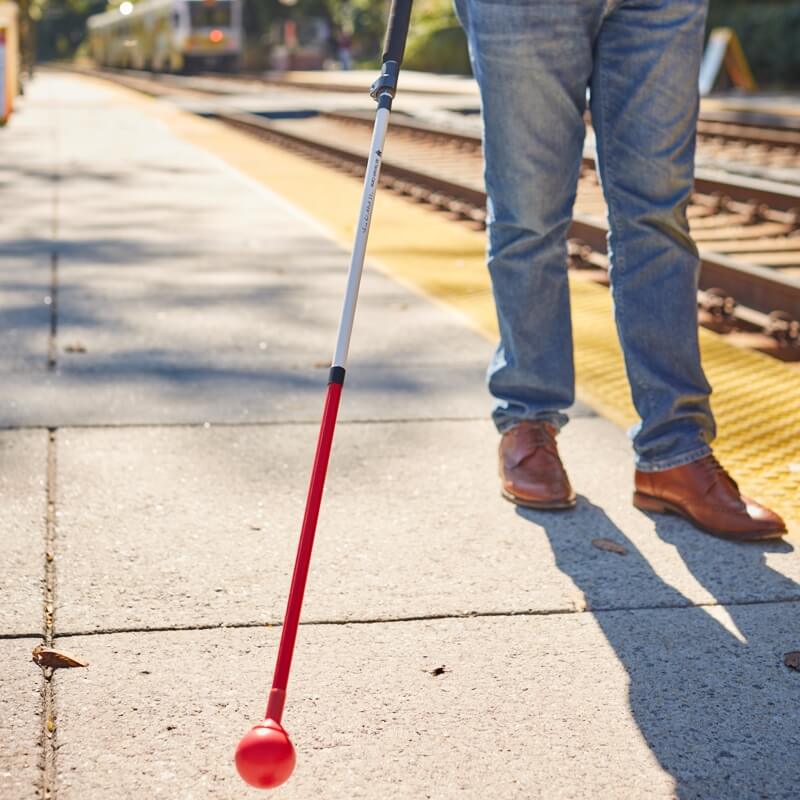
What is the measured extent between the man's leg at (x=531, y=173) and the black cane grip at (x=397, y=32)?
376mm

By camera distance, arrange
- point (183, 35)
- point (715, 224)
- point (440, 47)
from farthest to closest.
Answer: point (440, 47) < point (183, 35) < point (715, 224)

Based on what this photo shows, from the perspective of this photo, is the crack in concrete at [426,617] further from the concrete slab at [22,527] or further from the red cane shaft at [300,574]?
the red cane shaft at [300,574]

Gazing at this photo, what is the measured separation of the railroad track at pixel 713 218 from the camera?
4977 mm

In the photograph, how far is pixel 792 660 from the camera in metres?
2.21

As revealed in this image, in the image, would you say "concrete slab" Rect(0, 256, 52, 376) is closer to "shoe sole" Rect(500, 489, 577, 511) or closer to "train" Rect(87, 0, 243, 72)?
"shoe sole" Rect(500, 489, 577, 511)

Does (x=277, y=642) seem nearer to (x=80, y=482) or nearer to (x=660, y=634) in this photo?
(x=660, y=634)

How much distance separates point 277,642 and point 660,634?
66 cm

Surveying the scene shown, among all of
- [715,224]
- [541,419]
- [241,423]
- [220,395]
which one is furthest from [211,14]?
[541,419]

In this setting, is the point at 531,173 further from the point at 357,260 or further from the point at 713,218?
the point at 713,218

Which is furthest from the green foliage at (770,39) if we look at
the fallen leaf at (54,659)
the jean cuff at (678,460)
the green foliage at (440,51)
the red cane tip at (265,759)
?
the red cane tip at (265,759)

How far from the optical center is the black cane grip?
97.3 inches

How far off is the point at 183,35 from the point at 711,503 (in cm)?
3577

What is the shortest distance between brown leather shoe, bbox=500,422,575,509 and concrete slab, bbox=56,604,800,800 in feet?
1.85

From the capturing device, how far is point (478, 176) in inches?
429
